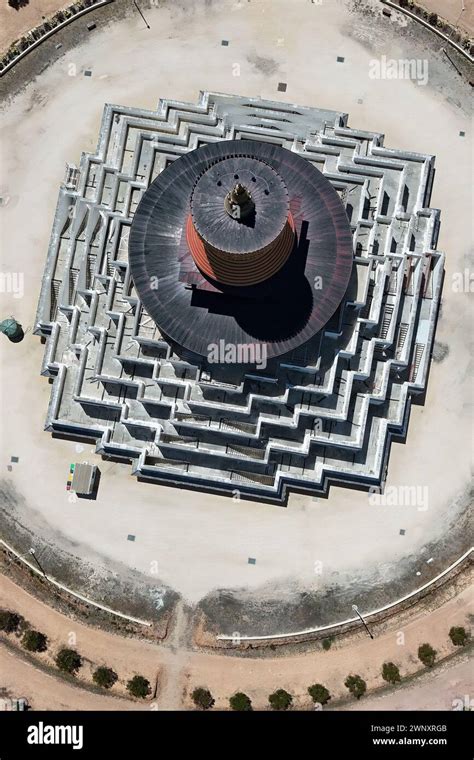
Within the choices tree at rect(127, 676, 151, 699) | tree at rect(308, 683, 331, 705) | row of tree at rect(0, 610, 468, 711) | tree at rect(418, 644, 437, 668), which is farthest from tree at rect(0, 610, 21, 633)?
tree at rect(418, 644, 437, 668)

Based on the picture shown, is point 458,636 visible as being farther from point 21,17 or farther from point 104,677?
point 21,17

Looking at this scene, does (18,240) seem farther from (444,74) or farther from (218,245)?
(444,74)

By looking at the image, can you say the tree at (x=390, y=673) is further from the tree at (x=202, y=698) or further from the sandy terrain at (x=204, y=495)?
the tree at (x=202, y=698)

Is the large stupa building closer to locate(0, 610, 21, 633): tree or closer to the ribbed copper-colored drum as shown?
the ribbed copper-colored drum

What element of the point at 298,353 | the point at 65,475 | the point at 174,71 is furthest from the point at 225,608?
the point at 174,71

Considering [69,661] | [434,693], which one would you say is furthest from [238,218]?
[434,693]

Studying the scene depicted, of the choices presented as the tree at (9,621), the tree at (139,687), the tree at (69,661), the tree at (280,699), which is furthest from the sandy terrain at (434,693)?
the tree at (9,621)
